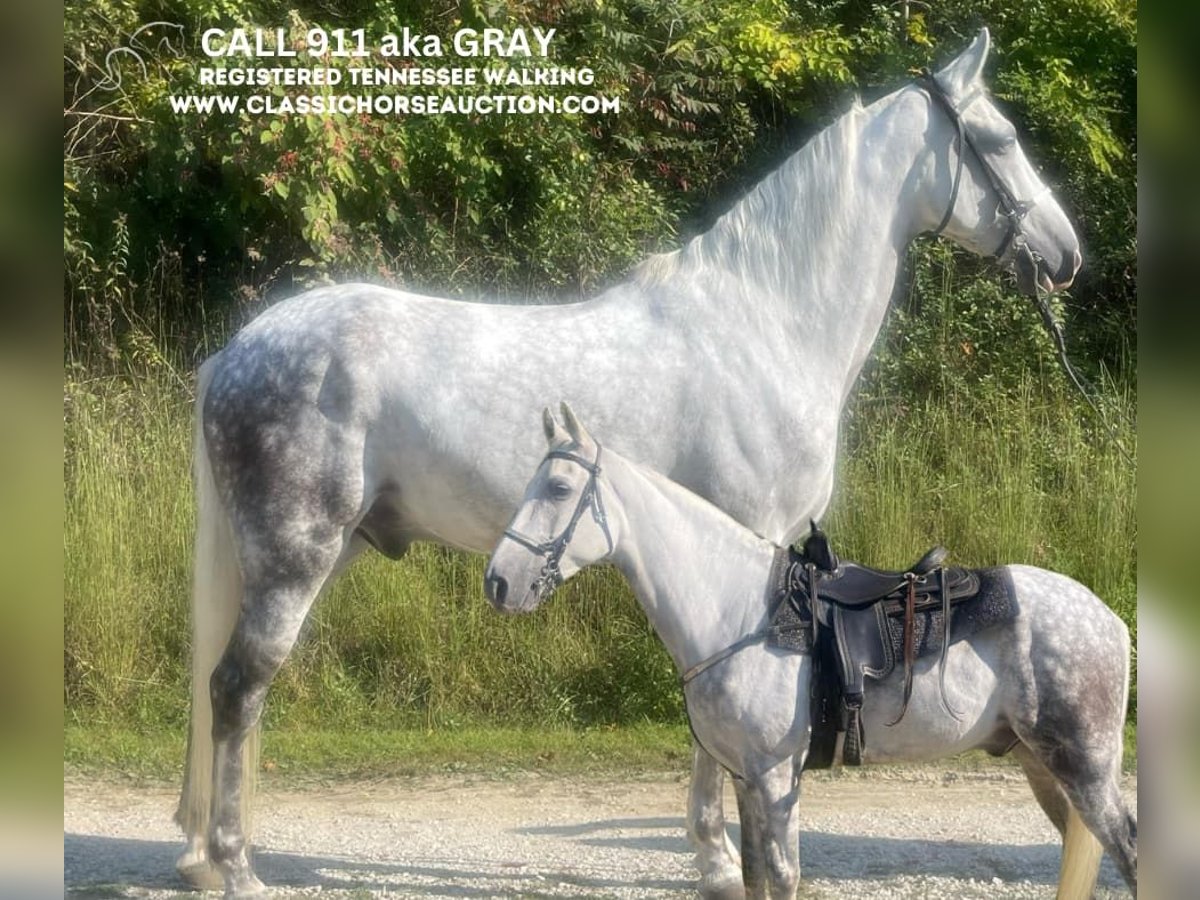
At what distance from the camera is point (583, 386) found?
172 inches

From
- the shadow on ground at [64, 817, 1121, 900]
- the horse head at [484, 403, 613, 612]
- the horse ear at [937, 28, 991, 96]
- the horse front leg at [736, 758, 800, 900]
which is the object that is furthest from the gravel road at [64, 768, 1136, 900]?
the horse ear at [937, 28, 991, 96]

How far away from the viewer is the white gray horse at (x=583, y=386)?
4328mm

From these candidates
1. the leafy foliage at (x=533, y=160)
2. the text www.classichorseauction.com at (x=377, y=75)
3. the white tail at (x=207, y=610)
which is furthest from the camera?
the leafy foliage at (x=533, y=160)

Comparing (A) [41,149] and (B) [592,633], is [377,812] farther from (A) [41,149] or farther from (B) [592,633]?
(A) [41,149]

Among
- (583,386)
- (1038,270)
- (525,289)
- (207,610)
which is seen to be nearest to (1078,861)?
(1038,270)

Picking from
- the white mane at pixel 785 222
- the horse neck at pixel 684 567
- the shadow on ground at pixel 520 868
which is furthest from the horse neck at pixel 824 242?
A: the shadow on ground at pixel 520 868

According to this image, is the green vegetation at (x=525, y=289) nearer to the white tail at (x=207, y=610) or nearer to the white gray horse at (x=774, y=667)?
the white tail at (x=207, y=610)

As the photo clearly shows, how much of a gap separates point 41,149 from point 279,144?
16.5 feet

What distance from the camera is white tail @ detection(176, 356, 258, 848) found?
4531mm

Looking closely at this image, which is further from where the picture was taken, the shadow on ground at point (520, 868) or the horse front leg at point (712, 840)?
the shadow on ground at point (520, 868)

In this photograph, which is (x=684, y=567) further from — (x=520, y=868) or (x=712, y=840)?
(x=520, y=868)

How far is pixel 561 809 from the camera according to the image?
5.62m

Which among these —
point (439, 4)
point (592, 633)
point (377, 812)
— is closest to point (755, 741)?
point (377, 812)

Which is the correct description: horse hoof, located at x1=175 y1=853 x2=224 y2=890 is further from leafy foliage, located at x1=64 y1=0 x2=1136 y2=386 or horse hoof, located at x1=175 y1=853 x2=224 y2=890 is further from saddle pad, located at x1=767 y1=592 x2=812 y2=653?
leafy foliage, located at x1=64 y1=0 x2=1136 y2=386
